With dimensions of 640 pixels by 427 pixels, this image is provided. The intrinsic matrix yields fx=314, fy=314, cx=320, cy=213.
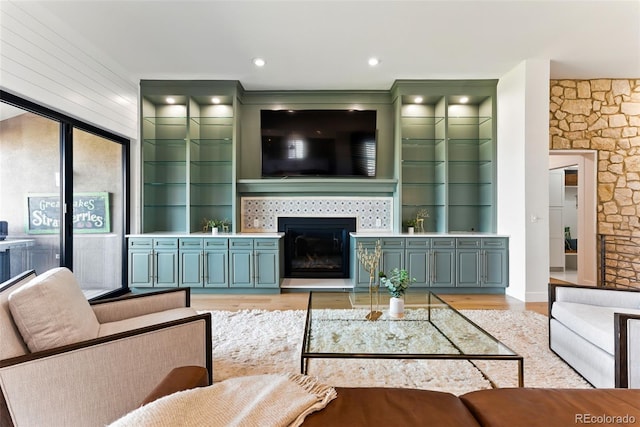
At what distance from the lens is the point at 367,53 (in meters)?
A: 3.90

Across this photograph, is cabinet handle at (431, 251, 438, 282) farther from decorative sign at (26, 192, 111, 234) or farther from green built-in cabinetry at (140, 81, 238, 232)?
decorative sign at (26, 192, 111, 234)

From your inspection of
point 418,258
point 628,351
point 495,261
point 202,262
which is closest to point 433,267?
point 418,258

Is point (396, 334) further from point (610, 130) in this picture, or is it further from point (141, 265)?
point (610, 130)

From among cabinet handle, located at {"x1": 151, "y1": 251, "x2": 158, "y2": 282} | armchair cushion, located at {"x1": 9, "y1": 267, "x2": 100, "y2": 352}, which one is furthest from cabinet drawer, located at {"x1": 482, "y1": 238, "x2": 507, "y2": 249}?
cabinet handle, located at {"x1": 151, "y1": 251, "x2": 158, "y2": 282}

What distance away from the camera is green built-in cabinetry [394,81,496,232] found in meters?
4.98

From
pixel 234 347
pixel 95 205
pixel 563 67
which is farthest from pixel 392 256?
pixel 95 205

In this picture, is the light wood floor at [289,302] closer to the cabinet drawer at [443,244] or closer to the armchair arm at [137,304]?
the cabinet drawer at [443,244]

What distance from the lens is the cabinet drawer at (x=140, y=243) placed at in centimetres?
445

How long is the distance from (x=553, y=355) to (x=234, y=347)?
8.57ft

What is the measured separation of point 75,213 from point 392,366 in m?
3.94

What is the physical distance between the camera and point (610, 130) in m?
4.77

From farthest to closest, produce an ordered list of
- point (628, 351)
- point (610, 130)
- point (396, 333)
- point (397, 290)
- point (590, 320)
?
1. point (610, 130)
2. point (397, 290)
3. point (396, 333)
4. point (590, 320)
5. point (628, 351)

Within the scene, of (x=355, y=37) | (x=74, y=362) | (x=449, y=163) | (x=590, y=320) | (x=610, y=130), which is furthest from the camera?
(x=449, y=163)

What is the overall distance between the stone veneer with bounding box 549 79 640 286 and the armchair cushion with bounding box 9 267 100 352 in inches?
232
